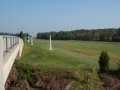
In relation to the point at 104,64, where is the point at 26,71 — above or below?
below

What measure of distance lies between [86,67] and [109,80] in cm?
712

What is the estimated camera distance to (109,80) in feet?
63.2

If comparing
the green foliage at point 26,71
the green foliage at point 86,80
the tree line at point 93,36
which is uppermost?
the tree line at point 93,36

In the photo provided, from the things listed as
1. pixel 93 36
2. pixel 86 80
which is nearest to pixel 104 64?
pixel 86 80

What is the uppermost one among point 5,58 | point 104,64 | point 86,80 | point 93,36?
point 5,58

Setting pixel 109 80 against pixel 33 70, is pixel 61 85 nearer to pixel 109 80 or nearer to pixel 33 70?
pixel 33 70

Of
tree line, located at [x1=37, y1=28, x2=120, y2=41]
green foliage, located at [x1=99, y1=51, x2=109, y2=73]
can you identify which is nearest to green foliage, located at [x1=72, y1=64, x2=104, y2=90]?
green foliage, located at [x1=99, y1=51, x2=109, y2=73]

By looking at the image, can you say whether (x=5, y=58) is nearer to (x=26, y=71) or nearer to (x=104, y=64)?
(x=26, y=71)

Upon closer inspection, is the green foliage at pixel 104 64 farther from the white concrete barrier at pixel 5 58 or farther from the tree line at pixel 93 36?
the tree line at pixel 93 36

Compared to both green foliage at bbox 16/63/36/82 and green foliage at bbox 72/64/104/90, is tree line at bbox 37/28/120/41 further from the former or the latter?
green foliage at bbox 72/64/104/90

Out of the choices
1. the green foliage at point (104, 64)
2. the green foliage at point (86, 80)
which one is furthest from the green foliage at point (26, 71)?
the green foliage at point (86, 80)

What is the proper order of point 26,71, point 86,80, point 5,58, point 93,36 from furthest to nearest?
1. point 93,36
2. point 26,71
3. point 86,80
4. point 5,58

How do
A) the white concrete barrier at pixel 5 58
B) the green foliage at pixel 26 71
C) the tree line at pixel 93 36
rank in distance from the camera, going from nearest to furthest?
the white concrete barrier at pixel 5 58 < the green foliage at pixel 26 71 < the tree line at pixel 93 36

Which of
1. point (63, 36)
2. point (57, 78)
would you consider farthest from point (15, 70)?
point (63, 36)
